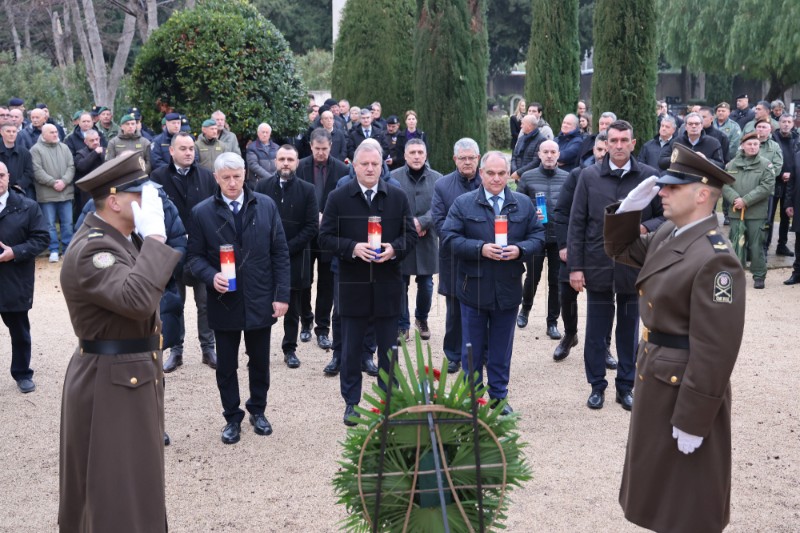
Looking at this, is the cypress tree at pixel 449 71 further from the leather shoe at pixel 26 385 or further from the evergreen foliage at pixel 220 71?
the leather shoe at pixel 26 385

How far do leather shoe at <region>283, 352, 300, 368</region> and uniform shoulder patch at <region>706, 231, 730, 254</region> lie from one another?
16.9ft

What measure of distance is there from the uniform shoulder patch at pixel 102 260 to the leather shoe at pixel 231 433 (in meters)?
2.85

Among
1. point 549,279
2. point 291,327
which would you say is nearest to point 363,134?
point 549,279

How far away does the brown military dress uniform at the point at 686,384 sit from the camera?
170 inches

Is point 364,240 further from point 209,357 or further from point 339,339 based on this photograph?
point 209,357

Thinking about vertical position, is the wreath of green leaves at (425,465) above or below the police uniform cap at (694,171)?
below

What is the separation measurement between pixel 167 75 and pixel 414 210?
6.76 m

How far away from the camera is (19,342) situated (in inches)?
322

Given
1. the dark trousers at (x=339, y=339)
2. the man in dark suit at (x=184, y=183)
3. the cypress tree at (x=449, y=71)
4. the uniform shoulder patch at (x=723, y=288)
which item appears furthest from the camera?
the cypress tree at (x=449, y=71)

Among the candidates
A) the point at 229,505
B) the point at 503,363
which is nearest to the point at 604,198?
the point at 503,363

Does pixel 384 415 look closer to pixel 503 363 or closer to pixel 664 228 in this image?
pixel 664 228

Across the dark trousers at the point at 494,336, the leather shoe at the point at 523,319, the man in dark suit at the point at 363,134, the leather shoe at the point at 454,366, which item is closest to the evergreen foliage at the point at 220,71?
the man in dark suit at the point at 363,134

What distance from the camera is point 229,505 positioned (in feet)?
19.0

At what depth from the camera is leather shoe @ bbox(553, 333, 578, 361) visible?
8984 mm
